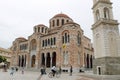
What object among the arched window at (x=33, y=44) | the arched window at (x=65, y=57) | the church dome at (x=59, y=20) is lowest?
the arched window at (x=65, y=57)

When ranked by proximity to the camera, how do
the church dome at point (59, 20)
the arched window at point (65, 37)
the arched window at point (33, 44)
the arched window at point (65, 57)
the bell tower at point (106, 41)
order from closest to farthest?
the bell tower at point (106, 41) → the arched window at point (65, 57) → the arched window at point (65, 37) → the church dome at point (59, 20) → the arched window at point (33, 44)

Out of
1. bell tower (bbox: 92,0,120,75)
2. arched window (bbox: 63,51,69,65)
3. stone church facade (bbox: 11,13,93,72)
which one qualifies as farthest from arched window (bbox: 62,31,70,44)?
bell tower (bbox: 92,0,120,75)

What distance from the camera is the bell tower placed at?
22422mm

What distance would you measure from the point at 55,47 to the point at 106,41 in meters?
17.4

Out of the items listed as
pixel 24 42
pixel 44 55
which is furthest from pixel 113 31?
pixel 24 42

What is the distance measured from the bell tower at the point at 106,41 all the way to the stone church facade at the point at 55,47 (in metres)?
9.65

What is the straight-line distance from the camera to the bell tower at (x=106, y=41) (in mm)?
22422

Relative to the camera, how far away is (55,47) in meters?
38.1

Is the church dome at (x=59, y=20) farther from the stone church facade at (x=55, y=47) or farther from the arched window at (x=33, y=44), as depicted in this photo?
the arched window at (x=33, y=44)

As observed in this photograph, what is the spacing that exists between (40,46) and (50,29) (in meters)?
6.87

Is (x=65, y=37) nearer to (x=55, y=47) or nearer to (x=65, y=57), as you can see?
(x=55, y=47)

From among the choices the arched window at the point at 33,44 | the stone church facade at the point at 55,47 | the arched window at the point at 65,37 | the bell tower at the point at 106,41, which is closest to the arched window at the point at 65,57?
the stone church facade at the point at 55,47

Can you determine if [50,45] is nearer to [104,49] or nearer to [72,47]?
[72,47]

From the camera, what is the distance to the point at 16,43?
51.8 metres
